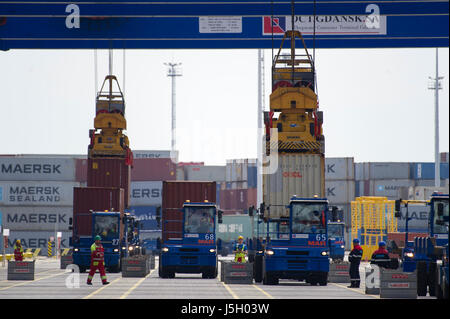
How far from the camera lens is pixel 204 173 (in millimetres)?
90188

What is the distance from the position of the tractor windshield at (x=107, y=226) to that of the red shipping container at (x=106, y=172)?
20.5 feet

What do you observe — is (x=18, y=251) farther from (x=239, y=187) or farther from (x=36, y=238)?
(x=239, y=187)

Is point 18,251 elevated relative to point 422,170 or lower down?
lower down

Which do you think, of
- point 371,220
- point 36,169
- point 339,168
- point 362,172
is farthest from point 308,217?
point 362,172

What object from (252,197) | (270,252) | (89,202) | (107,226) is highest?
(252,197)

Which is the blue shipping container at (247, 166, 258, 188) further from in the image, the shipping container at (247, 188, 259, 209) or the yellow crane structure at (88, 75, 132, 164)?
the yellow crane structure at (88, 75, 132, 164)

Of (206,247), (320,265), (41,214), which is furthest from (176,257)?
(41,214)

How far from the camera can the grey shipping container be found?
258 feet

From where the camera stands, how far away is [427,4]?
1164 inches

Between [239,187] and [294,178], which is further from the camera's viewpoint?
[239,187]

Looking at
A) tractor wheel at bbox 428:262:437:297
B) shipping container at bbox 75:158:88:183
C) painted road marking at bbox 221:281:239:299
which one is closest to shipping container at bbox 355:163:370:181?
shipping container at bbox 75:158:88:183

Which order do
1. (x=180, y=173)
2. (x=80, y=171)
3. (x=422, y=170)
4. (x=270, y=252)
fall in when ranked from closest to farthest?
(x=270, y=252)
(x=80, y=171)
(x=422, y=170)
(x=180, y=173)

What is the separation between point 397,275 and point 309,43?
427 inches

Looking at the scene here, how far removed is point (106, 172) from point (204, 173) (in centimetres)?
4731
